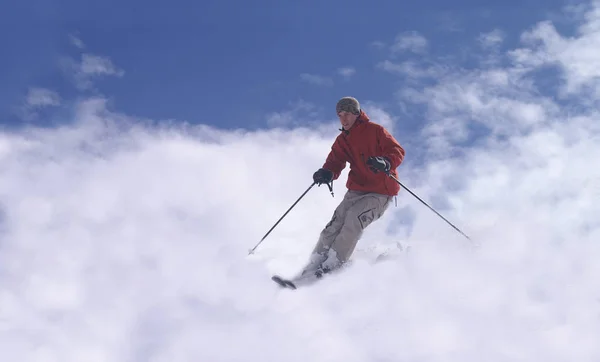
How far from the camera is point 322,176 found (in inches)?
358

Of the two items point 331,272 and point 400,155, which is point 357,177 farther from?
point 331,272

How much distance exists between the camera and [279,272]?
8531mm

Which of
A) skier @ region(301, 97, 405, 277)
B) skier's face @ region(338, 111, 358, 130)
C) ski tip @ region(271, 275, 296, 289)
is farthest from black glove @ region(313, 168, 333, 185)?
ski tip @ region(271, 275, 296, 289)

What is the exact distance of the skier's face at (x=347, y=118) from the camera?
8640 millimetres

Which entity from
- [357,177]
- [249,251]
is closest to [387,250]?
[357,177]

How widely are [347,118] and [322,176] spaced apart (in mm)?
1015

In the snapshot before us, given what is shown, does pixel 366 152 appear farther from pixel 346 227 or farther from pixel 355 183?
pixel 346 227

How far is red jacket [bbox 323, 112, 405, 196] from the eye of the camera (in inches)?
333

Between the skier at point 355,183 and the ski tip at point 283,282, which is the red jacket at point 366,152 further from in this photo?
the ski tip at point 283,282

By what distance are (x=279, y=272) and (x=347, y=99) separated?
2.69 metres

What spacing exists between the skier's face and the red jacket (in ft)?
0.23

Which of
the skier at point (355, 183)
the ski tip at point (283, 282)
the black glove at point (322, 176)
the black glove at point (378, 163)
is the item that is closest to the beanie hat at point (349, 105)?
the skier at point (355, 183)

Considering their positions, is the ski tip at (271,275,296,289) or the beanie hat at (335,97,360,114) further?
the beanie hat at (335,97,360,114)

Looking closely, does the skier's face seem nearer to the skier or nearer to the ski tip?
the skier
